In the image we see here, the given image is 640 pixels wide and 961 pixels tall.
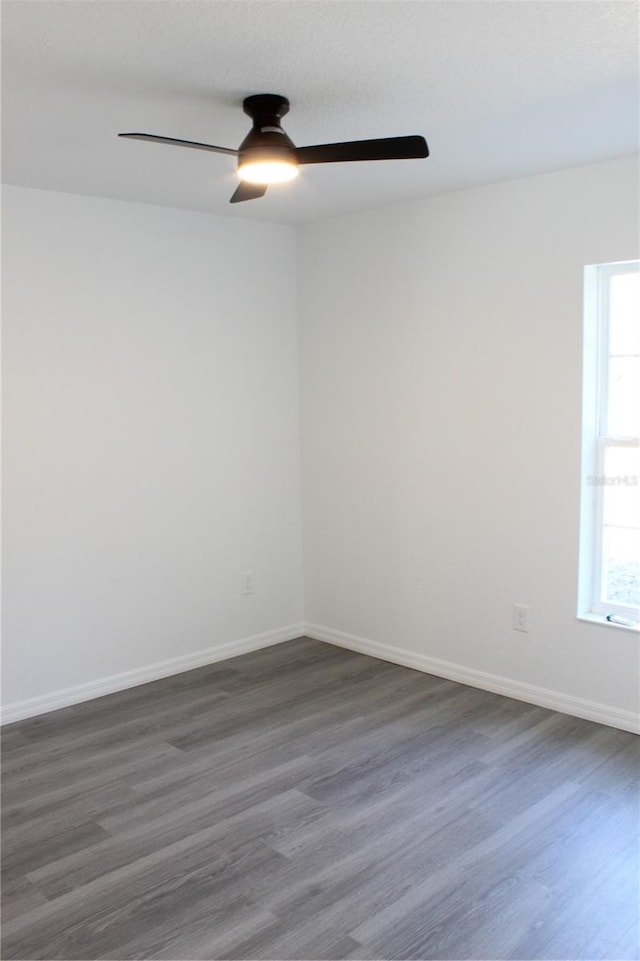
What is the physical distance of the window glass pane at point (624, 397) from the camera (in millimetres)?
3475

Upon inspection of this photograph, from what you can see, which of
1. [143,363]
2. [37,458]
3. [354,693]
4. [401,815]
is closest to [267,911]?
[401,815]

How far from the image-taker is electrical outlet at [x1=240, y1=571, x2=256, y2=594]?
15.1ft

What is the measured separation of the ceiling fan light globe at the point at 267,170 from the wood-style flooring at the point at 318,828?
87.7 inches

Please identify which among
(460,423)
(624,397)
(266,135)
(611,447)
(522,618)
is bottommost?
(522,618)

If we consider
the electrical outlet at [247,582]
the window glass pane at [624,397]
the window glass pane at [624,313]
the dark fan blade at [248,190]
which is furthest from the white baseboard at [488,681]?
the dark fan blade at [248,190]

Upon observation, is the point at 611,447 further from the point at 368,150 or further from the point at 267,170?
the point at 267,170

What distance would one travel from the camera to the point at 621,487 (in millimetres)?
3545

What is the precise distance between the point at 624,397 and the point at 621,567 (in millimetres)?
773

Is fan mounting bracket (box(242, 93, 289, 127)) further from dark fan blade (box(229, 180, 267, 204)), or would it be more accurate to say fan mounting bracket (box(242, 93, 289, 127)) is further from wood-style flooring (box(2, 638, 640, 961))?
wood-style flooring (box(2, 638, 640, 961))

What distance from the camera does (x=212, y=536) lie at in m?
4.43

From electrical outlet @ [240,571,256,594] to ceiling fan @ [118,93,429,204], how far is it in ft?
8.29

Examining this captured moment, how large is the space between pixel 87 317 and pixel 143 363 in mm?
369

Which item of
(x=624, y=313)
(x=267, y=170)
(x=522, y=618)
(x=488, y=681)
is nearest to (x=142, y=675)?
(x=488, y=681)

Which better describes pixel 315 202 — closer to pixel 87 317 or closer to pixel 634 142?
pixel 87 317
